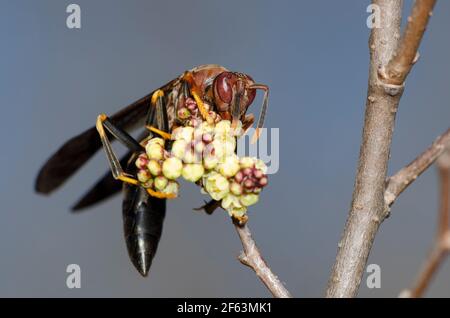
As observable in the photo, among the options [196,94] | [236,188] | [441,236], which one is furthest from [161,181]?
[441,236]

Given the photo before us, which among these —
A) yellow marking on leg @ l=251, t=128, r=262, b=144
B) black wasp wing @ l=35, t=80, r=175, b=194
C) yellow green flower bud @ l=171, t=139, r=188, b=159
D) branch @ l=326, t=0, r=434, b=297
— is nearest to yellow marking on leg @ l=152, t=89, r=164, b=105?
black wasp wing @ l=35, t=80, r=175, b=194

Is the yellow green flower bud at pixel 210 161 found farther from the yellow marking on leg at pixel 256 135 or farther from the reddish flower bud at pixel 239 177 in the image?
the yellow marking on leg at pixel 256 135

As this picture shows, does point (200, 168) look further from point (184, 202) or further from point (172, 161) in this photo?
point (184, 202)

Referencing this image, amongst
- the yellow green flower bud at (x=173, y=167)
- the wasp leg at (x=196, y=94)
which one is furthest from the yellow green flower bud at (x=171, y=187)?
the wasp leg at (x=196, y=94)

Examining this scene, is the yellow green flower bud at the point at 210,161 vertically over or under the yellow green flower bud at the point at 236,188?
over

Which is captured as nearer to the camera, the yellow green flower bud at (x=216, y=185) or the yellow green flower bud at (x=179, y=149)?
the yellow green flower bud at (x=216, y=185)
